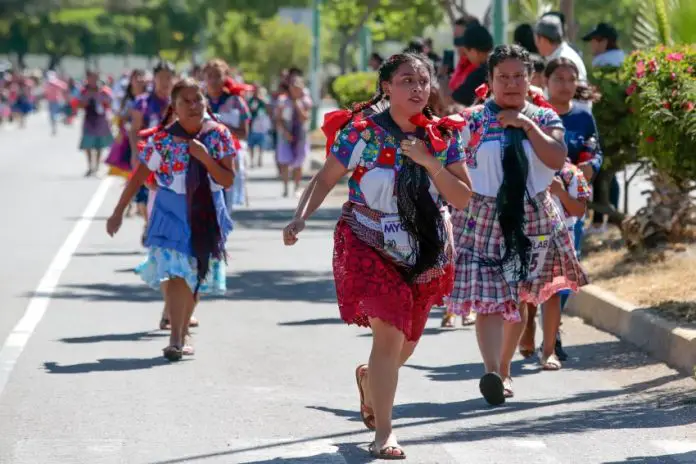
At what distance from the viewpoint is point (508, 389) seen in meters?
9.03

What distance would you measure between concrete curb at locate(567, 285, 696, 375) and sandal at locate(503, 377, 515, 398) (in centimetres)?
103

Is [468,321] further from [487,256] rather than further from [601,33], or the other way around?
[601,33]

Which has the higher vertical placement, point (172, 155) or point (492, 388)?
point (172, 155)

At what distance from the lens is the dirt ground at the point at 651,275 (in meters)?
11.1

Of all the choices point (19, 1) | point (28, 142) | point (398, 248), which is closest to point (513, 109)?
point (398, 248)

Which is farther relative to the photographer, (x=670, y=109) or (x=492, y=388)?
(x=670, y=109)

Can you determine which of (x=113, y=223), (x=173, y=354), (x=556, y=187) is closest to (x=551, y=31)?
(x=556, y=187)

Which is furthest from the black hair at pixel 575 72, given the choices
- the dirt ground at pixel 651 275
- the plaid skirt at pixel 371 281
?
the plaid skirt at pixel 371 281

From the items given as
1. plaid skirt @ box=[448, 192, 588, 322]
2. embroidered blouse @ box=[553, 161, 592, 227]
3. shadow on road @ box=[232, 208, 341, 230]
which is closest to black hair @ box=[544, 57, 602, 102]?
embroidered blouse @ box=[553, 161, 592, 227]

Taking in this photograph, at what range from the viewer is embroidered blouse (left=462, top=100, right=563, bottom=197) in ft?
29.0

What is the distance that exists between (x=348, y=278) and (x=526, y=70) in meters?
1.86

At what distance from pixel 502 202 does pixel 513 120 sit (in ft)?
1.44

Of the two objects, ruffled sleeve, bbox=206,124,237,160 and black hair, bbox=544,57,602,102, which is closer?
black hair, bbox=544,57,602,102

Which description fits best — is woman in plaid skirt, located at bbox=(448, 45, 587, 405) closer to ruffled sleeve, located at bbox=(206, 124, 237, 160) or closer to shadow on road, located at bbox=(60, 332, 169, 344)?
ruffled sleeve, located at bbox=(206, 124, 237, 160)
